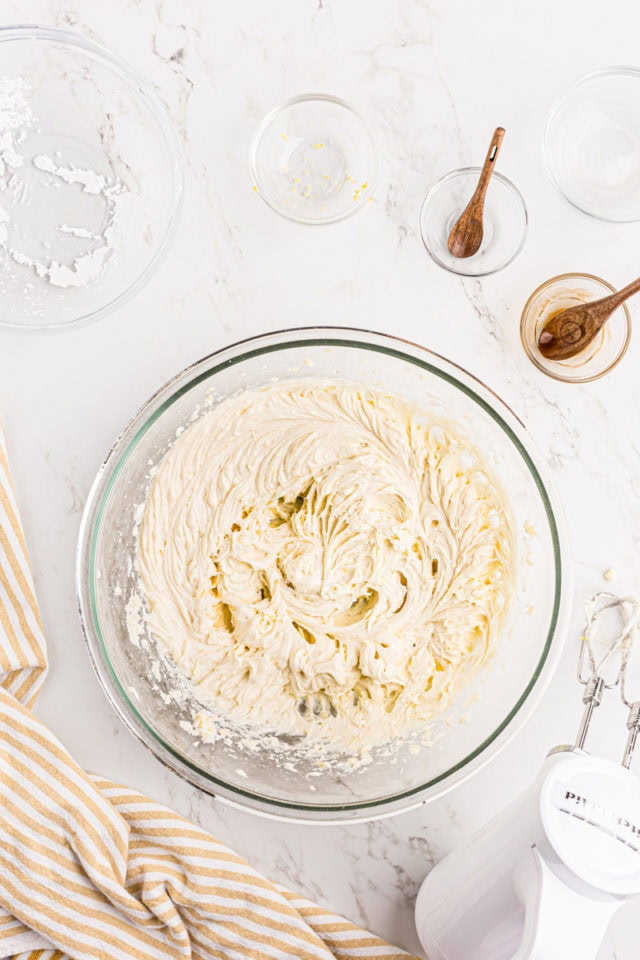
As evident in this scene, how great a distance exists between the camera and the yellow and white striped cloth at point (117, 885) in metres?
1.29

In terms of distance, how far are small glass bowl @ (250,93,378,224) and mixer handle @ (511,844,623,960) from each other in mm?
1092

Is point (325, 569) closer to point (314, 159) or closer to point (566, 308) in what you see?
point (566, 308)

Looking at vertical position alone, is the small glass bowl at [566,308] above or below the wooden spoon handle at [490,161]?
below

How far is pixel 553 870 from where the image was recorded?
1013 millimetres

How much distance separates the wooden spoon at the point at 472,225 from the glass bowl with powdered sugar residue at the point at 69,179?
514 millimetres

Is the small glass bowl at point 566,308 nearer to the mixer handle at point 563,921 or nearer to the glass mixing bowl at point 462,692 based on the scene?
the glass mixing bowl at point 462,692

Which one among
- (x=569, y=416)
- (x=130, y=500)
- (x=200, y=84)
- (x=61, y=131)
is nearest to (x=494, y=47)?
(x=200, y=84)

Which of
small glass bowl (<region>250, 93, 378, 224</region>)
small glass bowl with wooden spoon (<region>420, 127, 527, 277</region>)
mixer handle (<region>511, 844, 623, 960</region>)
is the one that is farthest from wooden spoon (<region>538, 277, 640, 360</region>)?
mixer handle (<region>511, 844, 623, 960</region>)

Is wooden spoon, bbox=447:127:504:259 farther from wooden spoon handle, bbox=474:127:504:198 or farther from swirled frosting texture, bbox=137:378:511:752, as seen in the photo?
swirled frosting texture, bbox=137:378:511:752

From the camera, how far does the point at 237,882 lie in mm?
1314

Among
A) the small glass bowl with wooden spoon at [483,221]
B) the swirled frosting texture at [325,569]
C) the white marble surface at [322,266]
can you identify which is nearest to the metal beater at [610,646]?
the white marble surface at [322,266]

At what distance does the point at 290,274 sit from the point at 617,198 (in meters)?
0.63

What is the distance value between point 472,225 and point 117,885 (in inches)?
48.2

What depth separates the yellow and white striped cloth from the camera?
129cm
